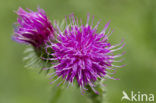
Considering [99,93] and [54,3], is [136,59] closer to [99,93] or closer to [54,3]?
[99,93]

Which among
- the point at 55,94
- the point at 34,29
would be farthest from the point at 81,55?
the point at 55,94

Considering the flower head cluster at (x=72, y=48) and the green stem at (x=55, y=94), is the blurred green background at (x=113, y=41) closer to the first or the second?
the green stem at (x=55, y=94)

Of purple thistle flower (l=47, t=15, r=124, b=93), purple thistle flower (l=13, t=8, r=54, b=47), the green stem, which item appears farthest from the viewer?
the green stem

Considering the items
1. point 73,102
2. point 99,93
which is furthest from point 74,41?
point 73,102

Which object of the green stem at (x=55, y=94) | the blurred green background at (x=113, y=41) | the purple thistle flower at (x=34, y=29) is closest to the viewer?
the purple thistle flower at (x=34, y=29)

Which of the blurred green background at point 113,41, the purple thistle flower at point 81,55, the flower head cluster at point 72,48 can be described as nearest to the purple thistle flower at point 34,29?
the flower head cluster at point 72,48

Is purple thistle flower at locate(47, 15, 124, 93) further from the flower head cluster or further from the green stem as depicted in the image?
the green stem

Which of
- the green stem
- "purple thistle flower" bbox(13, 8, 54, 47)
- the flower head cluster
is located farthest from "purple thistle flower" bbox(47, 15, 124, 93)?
the green stem
